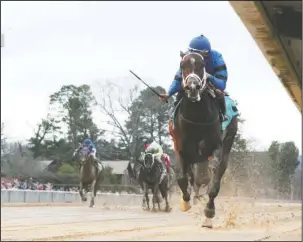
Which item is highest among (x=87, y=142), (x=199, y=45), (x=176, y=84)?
(x=87, y=142)

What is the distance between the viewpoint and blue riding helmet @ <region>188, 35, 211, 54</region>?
17.5 feet

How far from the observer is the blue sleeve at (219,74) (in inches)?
224

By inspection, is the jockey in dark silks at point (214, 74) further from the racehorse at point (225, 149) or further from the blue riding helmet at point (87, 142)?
the blue riding helmet at point (87, 142)

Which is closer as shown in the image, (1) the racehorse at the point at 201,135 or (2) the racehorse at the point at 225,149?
(1) the racehorse at the point at 201,135

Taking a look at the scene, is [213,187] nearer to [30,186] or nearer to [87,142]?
[87,142]

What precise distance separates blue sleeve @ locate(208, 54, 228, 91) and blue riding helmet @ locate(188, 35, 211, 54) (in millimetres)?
368

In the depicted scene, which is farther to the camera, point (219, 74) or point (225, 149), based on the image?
point (225, 149)

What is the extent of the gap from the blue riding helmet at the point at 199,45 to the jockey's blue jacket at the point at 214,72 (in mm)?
307

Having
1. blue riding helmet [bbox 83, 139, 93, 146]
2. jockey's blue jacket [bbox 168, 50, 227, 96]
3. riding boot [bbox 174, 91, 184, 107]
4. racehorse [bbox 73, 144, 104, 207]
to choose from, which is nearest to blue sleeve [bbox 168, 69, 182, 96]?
jockey's blue jacket [bbox 168, 50, 227, 96]

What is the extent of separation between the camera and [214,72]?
18.8ft

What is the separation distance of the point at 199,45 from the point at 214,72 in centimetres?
45

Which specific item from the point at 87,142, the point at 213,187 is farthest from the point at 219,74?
the point at 87,142

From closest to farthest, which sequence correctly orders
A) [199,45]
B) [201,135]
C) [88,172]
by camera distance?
[199,45] → [201,135] → [88,172]

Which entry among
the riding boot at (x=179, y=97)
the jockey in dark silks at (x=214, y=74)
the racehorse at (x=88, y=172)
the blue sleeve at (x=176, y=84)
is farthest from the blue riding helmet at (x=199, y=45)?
the racehorse at (x=88, y=172)
